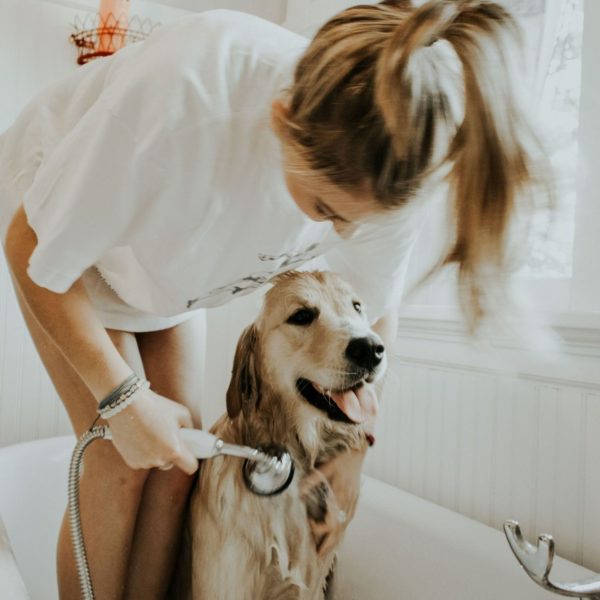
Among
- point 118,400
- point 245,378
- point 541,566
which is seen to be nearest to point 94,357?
point 118,400

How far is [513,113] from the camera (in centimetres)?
57

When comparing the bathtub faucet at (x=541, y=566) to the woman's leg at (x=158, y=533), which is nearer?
the bathtub faucet at (x=541, y=566)

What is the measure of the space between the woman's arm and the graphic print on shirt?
15cm

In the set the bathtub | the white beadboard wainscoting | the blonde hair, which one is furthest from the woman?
the white beadboard wainscoting

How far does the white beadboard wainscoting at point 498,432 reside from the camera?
0.92 m

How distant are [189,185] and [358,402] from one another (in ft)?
0.92

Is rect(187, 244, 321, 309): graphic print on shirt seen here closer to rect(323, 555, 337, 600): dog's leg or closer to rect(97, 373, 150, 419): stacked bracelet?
rect(97, 373, 150, 419): stacked bracelet

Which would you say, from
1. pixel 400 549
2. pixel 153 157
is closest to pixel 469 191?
pixel 153 157

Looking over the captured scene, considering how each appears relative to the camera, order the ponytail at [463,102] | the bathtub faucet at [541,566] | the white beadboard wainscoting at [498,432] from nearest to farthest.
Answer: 1. the ponytail at [463,102]
2. the bathtub faucet at [541,566]
3. the white beadboard wainscoting at [498,432]

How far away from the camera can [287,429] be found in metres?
0.71

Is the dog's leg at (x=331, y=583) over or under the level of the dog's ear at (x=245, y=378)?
under

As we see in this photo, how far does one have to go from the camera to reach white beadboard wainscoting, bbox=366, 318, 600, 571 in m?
0.92

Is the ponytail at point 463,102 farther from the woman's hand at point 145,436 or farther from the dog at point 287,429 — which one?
the woman's hand at point 145,436

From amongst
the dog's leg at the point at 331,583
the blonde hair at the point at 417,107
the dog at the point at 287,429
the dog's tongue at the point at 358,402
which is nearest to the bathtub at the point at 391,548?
the dog's leg at the point at 331,583
